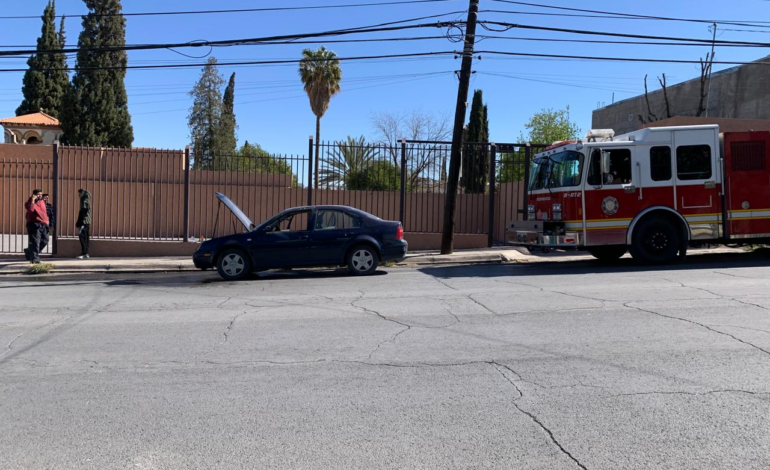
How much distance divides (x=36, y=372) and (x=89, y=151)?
40.9ft

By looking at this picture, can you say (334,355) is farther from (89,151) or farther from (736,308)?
(89,151)

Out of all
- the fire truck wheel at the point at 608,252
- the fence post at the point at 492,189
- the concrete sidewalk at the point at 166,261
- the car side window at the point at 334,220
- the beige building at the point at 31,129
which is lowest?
the concrete sidewalk at the point at 166,261

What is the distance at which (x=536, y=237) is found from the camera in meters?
13.1

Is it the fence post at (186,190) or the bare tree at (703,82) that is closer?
the fence post at (186,190)

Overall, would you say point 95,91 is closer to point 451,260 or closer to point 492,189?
point 492,189

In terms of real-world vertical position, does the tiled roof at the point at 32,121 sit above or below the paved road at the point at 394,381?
above

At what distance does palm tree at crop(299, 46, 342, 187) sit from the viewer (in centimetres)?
3228

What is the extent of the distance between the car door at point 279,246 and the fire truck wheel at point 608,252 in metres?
6.84

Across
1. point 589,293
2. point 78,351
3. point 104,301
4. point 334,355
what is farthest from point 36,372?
point 589,293

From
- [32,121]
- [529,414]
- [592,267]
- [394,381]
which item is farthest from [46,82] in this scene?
[529,414]

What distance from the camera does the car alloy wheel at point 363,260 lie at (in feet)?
40.8

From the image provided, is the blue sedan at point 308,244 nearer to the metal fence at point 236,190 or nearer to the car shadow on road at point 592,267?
the car shadow on road at point 592,267

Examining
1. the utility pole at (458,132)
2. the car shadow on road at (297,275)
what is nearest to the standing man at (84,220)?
the car shadow on road at (297,275)

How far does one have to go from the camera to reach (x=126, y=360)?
601 centimetres
